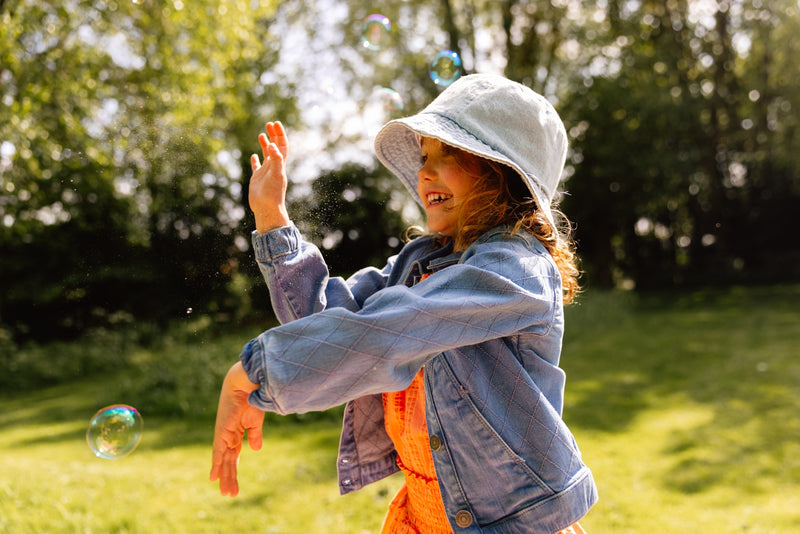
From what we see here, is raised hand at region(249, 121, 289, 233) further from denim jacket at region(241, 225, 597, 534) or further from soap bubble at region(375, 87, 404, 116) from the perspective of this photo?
soap bubble at region(375, 87, 404, 116)

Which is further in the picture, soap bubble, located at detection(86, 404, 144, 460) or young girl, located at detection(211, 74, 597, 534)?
soap bubble, located at detection(86, 404, 144, 460)

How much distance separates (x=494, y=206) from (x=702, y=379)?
714cm

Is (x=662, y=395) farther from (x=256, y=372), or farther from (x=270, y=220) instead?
(x=256, y=372)

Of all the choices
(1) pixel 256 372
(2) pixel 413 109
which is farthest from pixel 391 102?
(2) pixel 413 109

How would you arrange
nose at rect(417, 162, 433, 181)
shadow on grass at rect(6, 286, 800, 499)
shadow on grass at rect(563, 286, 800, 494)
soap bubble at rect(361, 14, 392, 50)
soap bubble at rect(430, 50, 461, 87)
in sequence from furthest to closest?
shadow on grass at rect(6, 286, 800, 499), shadow on grass at rect(563, 286, 800, 494), soap bubble at rect(361, 14, 392, 50), soap bubble at rect(430, 50, 461, 87), nose at rect(417, 162, 433, 181)

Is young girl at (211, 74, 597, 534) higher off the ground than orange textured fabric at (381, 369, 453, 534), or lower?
higher

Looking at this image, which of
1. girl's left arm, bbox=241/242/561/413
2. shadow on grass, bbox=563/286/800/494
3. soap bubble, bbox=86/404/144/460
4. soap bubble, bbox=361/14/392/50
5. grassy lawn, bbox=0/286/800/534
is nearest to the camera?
girl's left arm, bbox=241/242/561/413

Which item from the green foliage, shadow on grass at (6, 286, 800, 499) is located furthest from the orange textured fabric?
shadow on grass at (6, 286, 800, 499)

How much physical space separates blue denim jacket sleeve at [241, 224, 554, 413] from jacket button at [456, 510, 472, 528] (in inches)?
16.4

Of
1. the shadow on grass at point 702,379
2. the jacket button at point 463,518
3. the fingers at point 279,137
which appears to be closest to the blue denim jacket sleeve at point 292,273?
the fingers at point 279,137

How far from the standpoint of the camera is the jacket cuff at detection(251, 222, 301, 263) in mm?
1734

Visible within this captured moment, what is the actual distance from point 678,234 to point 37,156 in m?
16.7

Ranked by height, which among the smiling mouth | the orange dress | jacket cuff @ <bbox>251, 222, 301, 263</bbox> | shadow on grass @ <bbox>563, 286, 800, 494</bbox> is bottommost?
shadow on grass @ <bbox>563, 286, 800, 494</bbox>

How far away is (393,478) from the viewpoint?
4828mm
